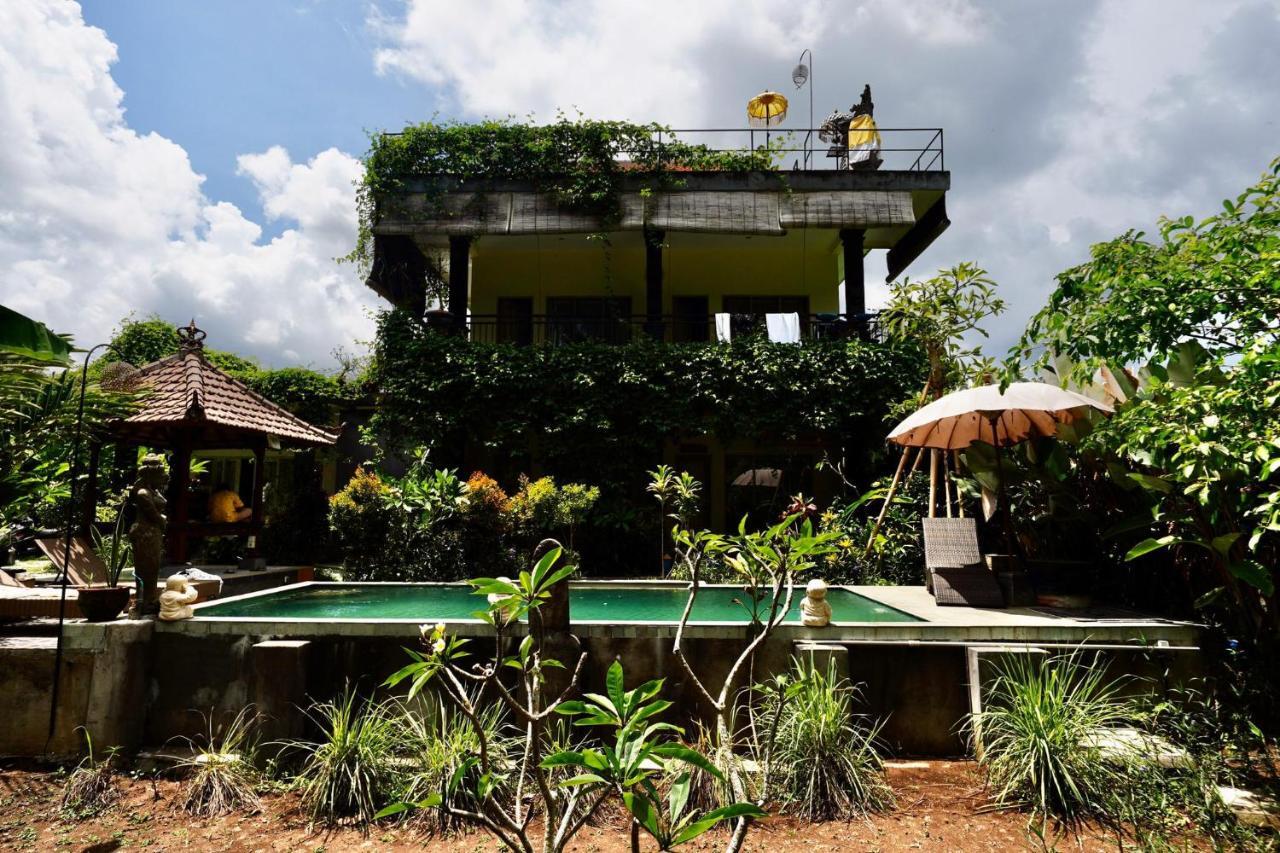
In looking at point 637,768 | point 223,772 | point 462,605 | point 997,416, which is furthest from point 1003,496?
point 223,772

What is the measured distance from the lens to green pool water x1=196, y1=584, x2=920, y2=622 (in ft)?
21.9

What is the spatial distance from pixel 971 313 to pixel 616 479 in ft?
20.7

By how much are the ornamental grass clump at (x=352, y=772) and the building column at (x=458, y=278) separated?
10.1 meters

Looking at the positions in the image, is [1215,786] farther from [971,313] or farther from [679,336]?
[679,336]

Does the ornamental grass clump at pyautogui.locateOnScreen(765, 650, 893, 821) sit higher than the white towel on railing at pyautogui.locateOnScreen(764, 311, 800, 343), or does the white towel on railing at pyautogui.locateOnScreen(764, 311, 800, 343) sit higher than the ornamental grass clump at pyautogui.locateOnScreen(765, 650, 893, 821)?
the white towel on railing at pyautogui.locateOnScreen(764, 311, 800, 343)

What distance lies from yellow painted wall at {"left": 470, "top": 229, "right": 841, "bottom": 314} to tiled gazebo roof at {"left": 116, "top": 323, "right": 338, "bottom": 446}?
6.59 metres

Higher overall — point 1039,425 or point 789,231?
point 789,231

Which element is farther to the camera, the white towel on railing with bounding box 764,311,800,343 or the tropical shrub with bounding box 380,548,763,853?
the white towel on railing with bounding box 764,311,800,343

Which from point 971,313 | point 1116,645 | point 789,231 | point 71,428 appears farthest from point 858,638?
point 789,231

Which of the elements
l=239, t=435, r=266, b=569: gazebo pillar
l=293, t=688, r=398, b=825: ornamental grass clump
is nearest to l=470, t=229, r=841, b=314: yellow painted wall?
l=239, t=435, r=266, b=569: gazebo pillar

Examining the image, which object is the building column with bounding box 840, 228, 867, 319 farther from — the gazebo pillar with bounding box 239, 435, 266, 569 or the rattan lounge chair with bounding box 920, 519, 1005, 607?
the gazebo pillar with bounding box 239, 435, 266, 569

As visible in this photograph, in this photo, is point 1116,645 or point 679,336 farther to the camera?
point 679,336

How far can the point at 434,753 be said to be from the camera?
167 inches

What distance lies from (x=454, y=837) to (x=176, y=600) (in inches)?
124
